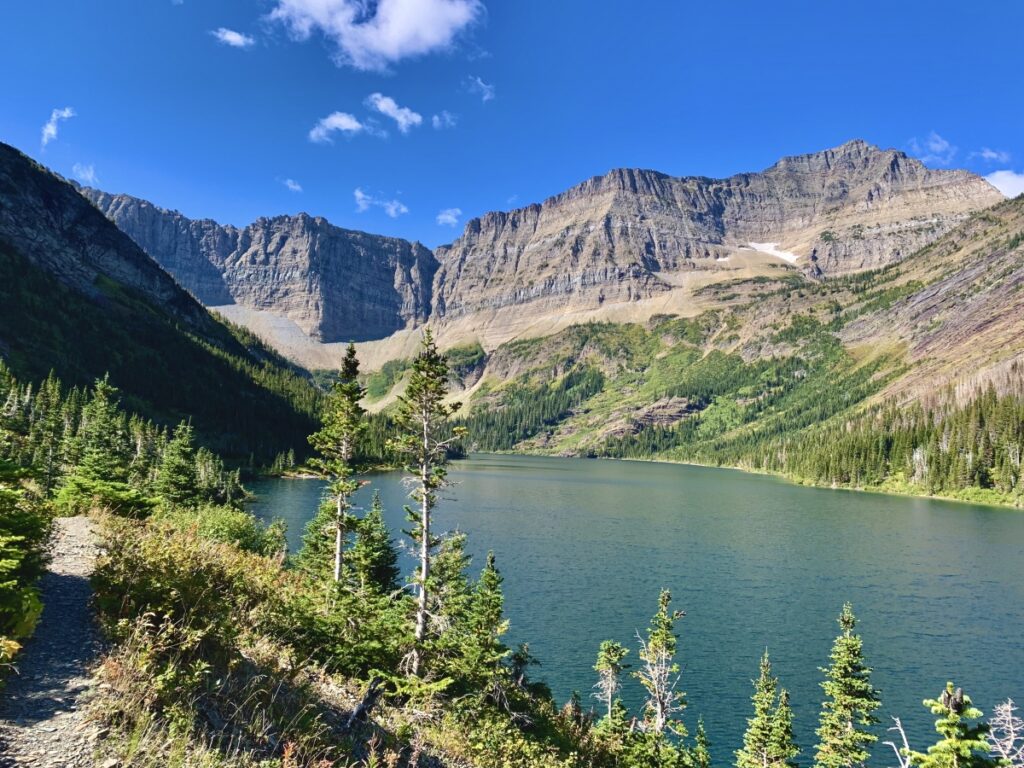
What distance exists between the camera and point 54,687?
29.6 feet

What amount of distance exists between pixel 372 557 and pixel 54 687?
118 ft

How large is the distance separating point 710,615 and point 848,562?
37212 mm

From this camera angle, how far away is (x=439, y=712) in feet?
73.2

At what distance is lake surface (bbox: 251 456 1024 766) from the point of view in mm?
45125

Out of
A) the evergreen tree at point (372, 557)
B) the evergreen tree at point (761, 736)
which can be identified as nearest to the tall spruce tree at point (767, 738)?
the evergreen tree at point (761, 736)

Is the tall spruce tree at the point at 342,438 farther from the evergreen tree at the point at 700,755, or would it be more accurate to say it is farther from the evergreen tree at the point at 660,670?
the evergreen tree at the point at 700,755

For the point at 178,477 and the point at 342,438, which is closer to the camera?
the point at 342,438

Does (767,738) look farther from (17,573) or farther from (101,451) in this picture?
(101,451)

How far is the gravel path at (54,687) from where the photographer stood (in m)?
7.48

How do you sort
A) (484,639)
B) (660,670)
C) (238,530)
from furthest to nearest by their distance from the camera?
(238,530), (660,670), (484,639)

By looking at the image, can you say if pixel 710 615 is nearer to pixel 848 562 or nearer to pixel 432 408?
pixel 848 562

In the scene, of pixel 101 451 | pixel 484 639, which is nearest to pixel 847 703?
pixel 484 639

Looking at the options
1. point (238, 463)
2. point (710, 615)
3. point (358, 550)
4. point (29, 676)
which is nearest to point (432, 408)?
point (358, 550)

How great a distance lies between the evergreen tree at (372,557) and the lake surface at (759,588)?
1295 centimetres
